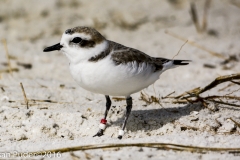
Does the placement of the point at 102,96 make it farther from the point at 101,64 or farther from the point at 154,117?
the point at 101,64

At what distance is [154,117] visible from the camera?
4184mm

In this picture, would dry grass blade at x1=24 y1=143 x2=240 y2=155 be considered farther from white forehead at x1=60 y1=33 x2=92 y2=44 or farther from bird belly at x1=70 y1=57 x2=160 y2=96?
white forehead at x1=60 y1=33 x2=92 y2=44

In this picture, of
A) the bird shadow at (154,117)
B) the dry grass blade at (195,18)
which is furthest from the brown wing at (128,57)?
the dry grass blade at (195,18)

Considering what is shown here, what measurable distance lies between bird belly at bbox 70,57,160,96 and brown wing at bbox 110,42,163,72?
1.8 inches

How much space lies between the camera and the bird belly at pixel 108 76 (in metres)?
3.59

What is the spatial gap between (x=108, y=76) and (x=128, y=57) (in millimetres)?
295

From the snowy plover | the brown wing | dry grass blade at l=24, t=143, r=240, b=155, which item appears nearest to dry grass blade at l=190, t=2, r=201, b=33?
the brown wing

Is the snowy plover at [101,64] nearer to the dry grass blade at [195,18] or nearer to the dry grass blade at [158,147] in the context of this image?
the dry grass blade at [158,147]

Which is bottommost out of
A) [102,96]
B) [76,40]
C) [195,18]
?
[102,96]

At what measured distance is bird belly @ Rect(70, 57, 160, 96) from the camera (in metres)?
3.59

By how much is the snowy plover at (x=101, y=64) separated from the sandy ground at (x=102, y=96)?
0.43 metres

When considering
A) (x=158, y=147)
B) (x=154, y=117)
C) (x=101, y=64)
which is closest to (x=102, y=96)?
(x=154, y=117)

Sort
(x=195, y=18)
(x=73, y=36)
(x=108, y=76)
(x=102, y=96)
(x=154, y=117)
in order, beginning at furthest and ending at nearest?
(x=195, y=18) < (x=102, y=96) < (x=154, y=117) < (x=73, y=36) < (x=108, y=76)

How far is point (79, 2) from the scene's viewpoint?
7.86 metres
